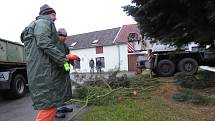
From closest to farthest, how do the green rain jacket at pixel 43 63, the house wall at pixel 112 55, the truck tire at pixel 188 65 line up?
the green rain jacket at pixel 43 63, the truck tire at pixel 188 65, the house wall at pixel 112 55

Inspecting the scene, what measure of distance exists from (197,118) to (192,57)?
12162 mm

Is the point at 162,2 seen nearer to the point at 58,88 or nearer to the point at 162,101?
the point at 162,101

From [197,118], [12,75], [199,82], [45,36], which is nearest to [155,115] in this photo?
[197,118]

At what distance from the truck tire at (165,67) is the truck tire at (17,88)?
291 inches

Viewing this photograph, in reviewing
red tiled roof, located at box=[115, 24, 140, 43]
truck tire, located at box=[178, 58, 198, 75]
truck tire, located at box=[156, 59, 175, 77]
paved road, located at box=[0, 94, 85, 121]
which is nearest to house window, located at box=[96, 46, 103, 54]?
red tiled roof, located at box=[115, 24, 140, 43]

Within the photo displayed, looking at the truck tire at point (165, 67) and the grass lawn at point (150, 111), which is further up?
the truck tire at point (165, 67)

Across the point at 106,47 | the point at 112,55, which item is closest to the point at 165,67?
the point at 112,55

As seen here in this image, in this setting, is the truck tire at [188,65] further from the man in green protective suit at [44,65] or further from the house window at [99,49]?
the house window at [99,49]

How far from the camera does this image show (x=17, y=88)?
41.7 ft

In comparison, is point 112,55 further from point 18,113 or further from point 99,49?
point 18,113

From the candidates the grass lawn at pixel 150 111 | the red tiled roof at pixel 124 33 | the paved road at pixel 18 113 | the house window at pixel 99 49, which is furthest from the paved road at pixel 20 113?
the house window at pixel 99 49

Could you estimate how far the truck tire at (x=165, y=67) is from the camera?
1825 cm

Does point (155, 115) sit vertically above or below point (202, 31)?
below

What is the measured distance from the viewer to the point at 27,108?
995cm
